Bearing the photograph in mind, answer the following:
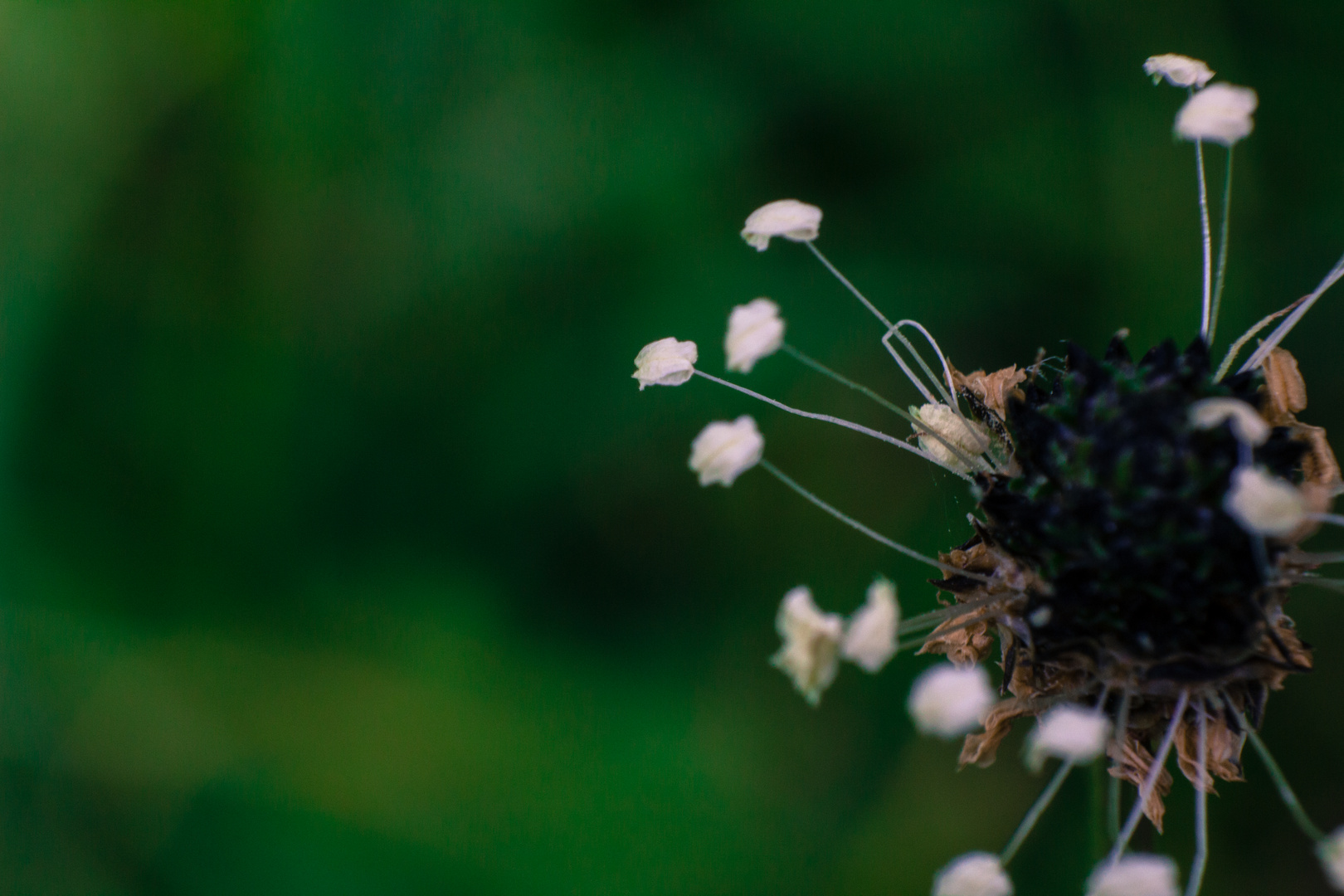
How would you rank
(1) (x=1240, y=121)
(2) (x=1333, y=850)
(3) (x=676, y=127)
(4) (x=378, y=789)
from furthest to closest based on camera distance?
(3) (x=676, y=127) → (4) (x=378, y=789) → (1) (x=1240, y=121) → (2) (x=1333, y=850)

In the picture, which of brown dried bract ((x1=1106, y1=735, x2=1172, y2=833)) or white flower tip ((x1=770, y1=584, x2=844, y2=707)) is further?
brown dried bract ((x1=1106, y1=735, x2=1172, y2=833))

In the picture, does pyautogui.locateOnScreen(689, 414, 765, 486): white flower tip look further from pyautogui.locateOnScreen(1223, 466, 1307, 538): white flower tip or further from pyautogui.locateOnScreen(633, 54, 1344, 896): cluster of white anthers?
pyautogui.locateOnScreen(1223, 466, 1307, 538): white flower tip

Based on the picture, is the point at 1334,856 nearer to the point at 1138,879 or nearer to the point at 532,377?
the point at 1138,879

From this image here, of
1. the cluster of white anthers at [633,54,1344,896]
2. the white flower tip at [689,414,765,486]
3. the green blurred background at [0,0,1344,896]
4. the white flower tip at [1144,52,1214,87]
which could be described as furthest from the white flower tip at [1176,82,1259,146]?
the green blurred background at [0,0,1344,896]

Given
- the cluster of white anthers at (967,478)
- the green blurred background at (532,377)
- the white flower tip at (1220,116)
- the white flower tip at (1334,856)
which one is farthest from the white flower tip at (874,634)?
the green blurred background at (532,377)

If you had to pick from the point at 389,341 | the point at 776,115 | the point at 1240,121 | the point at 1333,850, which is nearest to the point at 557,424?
the point at 389,341

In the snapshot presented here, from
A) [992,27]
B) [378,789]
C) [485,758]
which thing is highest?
[992,27]

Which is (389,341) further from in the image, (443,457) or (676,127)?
(676,127)
